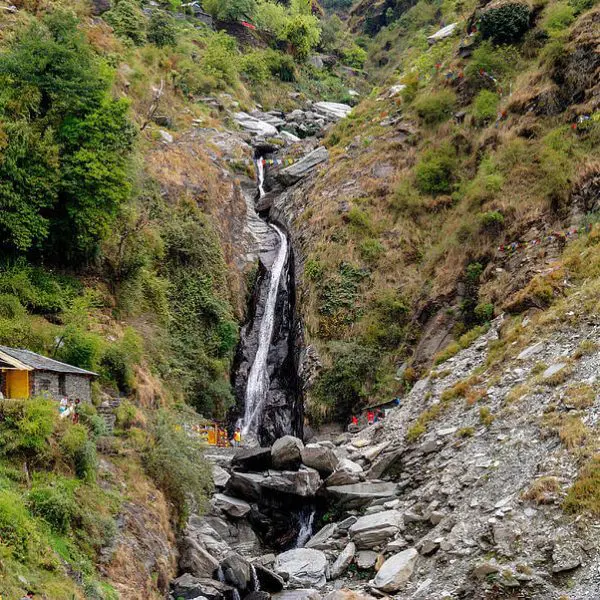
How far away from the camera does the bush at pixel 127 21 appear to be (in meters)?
44.4

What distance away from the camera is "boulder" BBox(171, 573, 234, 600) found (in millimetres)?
13894

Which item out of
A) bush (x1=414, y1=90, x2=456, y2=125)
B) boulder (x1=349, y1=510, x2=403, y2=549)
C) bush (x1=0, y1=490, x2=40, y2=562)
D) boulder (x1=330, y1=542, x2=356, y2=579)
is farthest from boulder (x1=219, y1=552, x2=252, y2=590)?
bush (x1=414, y1=90, x2=456, y2=125)

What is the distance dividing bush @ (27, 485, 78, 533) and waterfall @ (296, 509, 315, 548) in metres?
10.2

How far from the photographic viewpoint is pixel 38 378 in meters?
14.6

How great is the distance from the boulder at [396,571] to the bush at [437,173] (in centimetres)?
2002

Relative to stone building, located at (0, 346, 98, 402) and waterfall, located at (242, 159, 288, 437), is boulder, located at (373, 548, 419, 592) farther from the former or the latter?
waterfall, located at (242, 159, 288, 437)

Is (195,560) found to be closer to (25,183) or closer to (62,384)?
(62,384)

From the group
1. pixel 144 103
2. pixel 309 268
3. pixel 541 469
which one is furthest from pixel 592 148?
pixel 144 103

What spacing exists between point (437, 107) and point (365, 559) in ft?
82.5

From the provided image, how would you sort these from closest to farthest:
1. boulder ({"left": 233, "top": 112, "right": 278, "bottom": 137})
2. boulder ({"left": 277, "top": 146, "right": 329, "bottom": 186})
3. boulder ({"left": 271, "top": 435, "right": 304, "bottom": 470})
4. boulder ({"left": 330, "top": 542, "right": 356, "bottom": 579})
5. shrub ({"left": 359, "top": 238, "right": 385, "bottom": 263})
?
boulder ({"left": 330, "top": 542, "right": 356, "bottom": 579}) → boulder ({"left": 271, "top": 435, "right": 304, "bottom": 470}) → shrub ({"left": 359, "top": 238, "right": 385, "bottom": 263}) → boulder ({"left": 277, "top": 146, "right": 329, "bottom": 186}) → boulder ({"left": 233, "top": 112, "right": 278, "bottom": 137})

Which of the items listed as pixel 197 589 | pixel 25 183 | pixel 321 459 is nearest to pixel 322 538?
pixel 321 459

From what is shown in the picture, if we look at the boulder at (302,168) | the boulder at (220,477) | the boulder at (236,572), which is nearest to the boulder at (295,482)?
the boulder at (220,477)

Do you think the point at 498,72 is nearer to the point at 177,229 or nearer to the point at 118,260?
the point at 177,229

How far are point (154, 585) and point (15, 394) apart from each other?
498 centimetres
